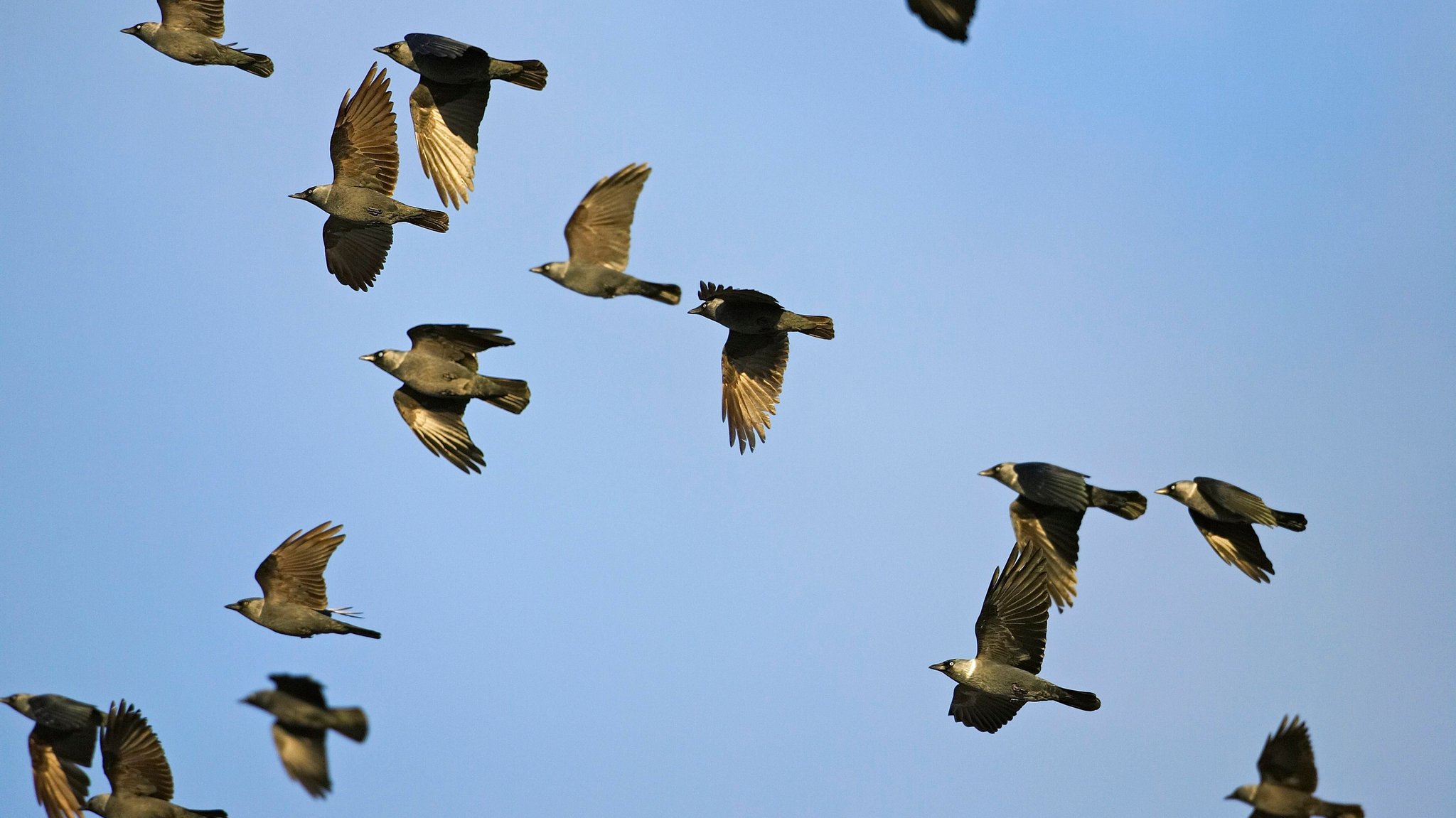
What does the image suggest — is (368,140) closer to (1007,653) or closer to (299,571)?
(299,571)

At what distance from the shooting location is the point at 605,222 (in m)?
22.9

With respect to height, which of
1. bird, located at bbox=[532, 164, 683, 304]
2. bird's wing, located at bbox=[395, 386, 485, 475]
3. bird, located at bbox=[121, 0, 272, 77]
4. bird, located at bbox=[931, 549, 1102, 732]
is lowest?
bird, located at bbox=[931, 549, 1102, 732]

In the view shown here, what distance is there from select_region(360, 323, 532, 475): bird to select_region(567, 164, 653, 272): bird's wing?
173 centimetres

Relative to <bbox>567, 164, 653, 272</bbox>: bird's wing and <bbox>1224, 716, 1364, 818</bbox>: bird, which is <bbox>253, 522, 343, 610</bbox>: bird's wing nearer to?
<bbox>567, 164, 653, 272</bbox>: bird's wing

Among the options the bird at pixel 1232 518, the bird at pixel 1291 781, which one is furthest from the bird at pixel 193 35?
the bird at pixel 1291 781

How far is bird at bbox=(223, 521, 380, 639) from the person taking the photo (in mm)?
22578

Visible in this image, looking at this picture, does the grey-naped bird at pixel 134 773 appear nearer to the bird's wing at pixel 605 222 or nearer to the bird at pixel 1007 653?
the bird's wing at pixel 605 222

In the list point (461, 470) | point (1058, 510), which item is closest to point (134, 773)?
point (461, 470)

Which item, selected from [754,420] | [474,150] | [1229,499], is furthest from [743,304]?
[1229,499]

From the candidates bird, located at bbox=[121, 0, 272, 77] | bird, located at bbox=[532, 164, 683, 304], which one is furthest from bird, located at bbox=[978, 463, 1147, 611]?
bird, located at bbox=[121, 0, 272, 77]

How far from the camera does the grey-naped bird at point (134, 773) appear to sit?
830 inches

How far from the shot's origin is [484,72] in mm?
24234

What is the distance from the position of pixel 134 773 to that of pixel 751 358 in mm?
11157

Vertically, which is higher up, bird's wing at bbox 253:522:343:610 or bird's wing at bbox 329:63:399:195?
bird's wing at bbox 329:63:399:195
